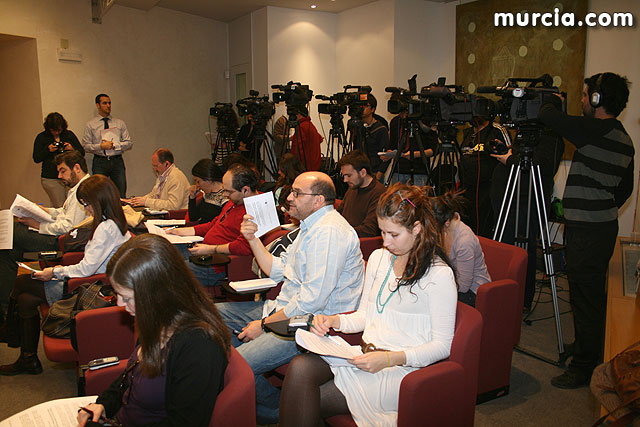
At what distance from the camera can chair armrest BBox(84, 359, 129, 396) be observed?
1.76 m

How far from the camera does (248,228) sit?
103 inches

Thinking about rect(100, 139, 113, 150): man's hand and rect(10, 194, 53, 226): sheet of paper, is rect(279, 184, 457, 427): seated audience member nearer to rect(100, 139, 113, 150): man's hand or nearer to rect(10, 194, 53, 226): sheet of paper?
rect(10, 194, 53, 226): sheet of paper

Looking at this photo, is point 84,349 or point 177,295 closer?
point 177,295

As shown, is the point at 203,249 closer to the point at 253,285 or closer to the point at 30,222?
the point at 253,285

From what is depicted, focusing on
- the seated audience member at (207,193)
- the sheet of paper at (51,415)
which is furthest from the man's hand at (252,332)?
the seated audience member at (207,193)

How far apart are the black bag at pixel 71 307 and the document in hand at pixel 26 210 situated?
4.79ft

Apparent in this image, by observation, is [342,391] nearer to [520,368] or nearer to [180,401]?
[180,401]

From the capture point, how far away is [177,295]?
1.46m

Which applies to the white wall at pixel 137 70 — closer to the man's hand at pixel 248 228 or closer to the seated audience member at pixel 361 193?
the seated audience member at pixel 361 193

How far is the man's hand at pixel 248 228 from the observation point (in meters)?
2.60

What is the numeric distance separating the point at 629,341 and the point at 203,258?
227cm

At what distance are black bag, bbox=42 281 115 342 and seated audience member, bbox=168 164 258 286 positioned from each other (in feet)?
2.74

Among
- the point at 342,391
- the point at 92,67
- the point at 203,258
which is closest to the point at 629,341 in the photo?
the point at 342,391

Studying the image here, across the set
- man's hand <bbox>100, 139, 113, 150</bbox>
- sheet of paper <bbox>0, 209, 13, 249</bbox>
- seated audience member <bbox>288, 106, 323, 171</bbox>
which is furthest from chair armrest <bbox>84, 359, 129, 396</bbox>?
man's hand <bbox>100, 139, 113, 150</bbox>
